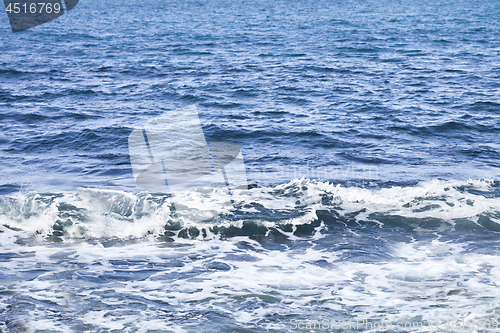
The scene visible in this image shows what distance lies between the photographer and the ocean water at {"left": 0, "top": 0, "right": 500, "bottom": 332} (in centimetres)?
517

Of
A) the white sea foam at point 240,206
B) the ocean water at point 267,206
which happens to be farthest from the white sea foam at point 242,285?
the white sea foam at point 240,206

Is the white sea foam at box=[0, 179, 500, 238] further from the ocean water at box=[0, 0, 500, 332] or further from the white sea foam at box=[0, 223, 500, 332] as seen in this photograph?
the white sea foam at box=[0, 223, 500, 332]

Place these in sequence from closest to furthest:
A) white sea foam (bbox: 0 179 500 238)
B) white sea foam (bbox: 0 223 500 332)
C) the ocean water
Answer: white sea foam (bbox: 0 223 500 332), the ocean water, white sea foam (bbox: 0 179 500 238)

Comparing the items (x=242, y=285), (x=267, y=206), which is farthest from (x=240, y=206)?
(x=242, y=285)

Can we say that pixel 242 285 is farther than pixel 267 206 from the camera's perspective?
No

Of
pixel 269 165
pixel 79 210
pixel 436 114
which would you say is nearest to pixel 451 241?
pixel 269 165

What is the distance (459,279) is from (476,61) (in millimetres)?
16789

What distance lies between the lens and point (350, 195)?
8.59 m

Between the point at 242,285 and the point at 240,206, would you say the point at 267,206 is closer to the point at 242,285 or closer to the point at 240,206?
the point at 240,206

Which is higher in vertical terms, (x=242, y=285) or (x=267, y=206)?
(x=242, y=285)

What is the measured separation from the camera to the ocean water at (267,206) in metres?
5.17

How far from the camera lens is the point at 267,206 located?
26.7 feet

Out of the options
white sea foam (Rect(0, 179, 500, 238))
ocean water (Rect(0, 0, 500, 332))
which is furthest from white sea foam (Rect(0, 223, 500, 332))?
white sea foam (Rect(0, 179, 500, 238))

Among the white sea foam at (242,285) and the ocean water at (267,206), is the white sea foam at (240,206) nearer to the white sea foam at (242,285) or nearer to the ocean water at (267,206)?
the ocean water at (267,206)
